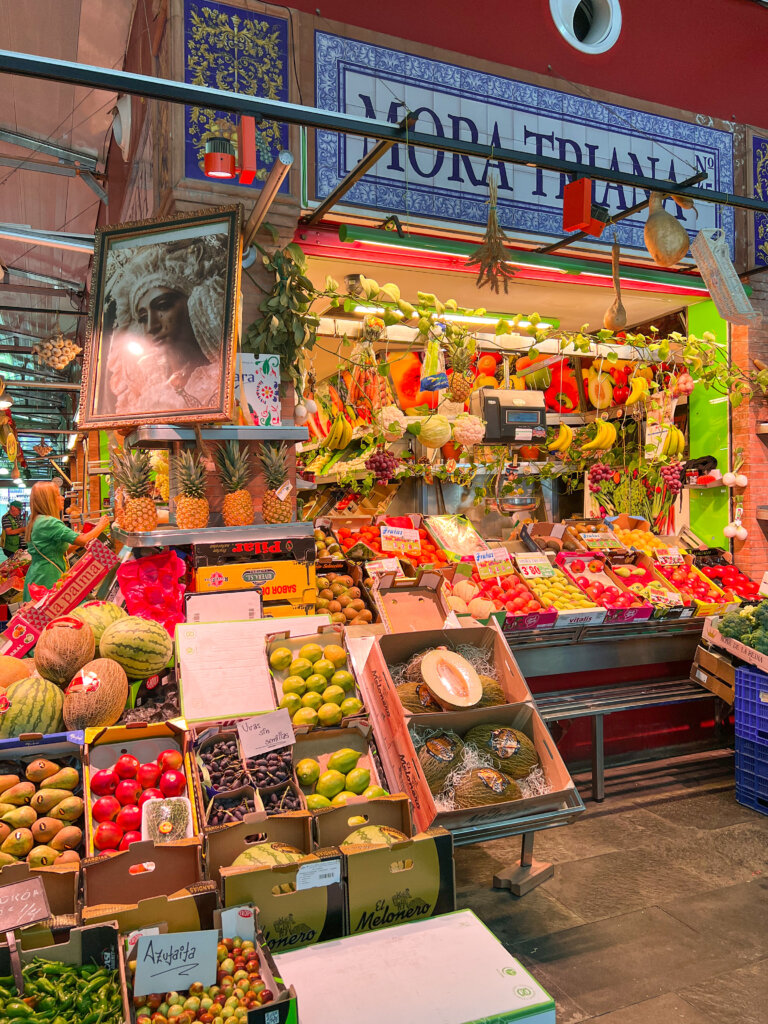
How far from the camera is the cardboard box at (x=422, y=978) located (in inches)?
66.9

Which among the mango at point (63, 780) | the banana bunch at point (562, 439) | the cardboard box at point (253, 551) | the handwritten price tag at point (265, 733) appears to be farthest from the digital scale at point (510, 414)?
the mango at point (63, 780)

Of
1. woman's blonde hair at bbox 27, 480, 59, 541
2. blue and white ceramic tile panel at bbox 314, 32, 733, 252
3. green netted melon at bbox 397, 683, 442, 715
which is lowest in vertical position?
green netted melon at bbox 397, 683, 442, 715

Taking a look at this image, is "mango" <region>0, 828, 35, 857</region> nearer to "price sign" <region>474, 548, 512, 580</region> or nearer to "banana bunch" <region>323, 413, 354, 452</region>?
"price sign" <region>474, 548, 512, 580</region>

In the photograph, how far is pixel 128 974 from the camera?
1.72m

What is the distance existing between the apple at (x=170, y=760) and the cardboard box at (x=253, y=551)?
4.61 ft

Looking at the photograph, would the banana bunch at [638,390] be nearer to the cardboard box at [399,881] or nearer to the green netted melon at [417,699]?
the green netted melon at [417,699]

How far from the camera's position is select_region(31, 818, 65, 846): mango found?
2318 mm

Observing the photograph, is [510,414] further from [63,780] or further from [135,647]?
[63,780]

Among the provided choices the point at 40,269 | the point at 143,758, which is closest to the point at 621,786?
the point at 143,758

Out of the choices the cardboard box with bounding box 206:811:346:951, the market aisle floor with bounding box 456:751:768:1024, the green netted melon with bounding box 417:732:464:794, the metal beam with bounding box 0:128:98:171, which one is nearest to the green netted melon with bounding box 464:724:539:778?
the green netted melon with bounding box 417:732:464:794

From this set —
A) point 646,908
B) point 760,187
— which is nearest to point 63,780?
point 646,908

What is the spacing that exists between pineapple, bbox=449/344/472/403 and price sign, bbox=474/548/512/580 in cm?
117

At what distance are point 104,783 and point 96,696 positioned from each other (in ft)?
1.45

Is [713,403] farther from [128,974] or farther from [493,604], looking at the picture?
[128,974]
